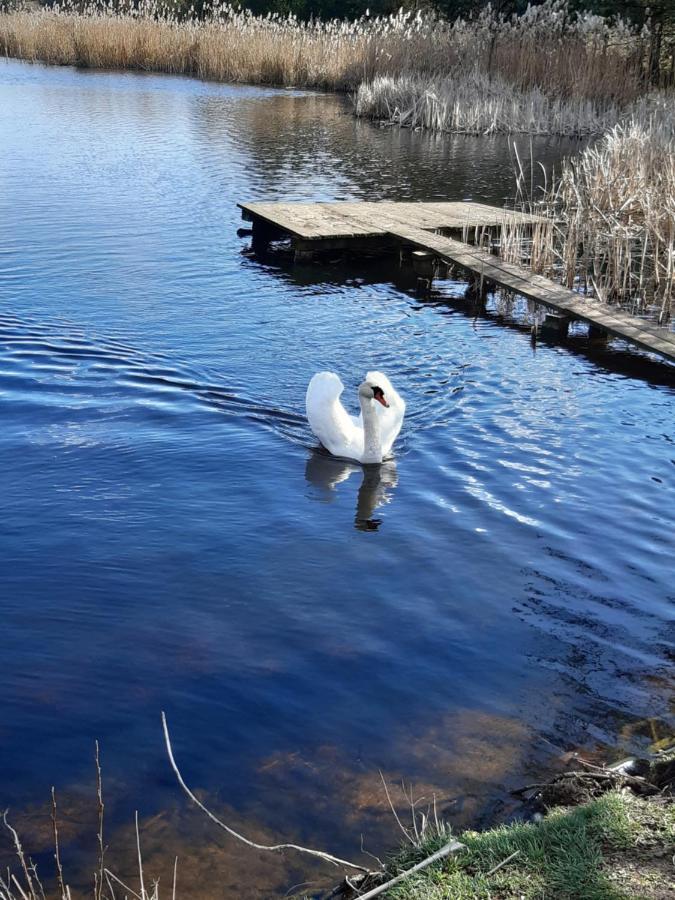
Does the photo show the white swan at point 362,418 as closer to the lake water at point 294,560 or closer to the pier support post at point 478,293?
the lake water at point 294,560

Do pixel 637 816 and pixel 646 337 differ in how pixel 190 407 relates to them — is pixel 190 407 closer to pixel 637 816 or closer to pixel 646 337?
pixel 646 337

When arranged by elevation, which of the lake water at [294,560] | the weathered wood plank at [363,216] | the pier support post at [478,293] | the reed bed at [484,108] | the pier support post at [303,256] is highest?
the reed bed at [484,108]

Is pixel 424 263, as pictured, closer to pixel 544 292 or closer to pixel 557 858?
pixel 544 292

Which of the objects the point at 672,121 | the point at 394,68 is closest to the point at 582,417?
the point at 672,121

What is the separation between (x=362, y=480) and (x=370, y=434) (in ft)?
0.98

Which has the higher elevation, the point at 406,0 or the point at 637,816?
the point at 406,0

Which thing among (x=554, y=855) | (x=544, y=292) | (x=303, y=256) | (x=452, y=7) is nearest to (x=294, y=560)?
(x=554, y=855)

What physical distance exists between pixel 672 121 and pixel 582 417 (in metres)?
8.77

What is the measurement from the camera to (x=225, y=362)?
8562mm

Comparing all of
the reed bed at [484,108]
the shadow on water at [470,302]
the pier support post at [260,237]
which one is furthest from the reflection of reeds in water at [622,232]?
the reed bed at [484,108]

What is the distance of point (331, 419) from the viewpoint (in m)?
6.83

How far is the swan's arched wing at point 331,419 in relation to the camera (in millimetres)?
6777

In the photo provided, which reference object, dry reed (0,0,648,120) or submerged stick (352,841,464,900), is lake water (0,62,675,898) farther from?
dry reed (0,0,648,120)

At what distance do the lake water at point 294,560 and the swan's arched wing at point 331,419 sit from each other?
0.44 ft
